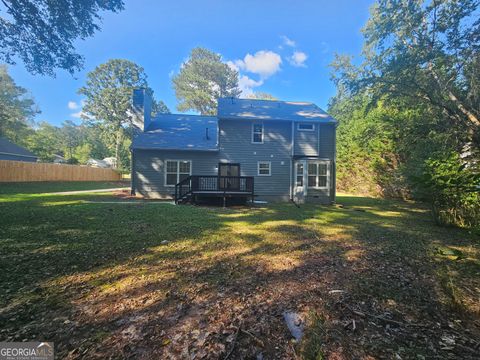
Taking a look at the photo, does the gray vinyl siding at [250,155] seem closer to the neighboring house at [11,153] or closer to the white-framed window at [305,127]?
the white-framed window at [305,127]

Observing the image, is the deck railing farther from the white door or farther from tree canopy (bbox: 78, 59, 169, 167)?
tree canopy (bbox: 78, 59, 169, 167)

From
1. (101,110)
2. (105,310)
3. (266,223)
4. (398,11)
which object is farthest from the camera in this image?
(101,110)

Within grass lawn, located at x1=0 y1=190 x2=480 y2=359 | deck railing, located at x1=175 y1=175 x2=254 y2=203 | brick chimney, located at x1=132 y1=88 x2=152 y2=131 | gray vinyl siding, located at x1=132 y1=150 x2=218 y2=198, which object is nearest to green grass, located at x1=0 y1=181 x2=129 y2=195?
gray vinyl siding, located at x1=132 y1=150 x2=218 y2=198

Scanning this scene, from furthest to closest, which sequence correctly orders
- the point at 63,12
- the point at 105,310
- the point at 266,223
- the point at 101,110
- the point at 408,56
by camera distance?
1. the point at 101,110
2. the point at 408,56
3. the point at 63,12
4. the point at 266,223
5. the point at 105,310

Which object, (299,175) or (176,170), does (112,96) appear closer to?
(176,170)

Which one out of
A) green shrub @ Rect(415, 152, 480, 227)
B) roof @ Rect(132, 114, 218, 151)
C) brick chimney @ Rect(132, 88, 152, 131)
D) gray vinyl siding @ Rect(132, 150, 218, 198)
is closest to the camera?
green shrub @ Rect(415, 152, 480, 227)

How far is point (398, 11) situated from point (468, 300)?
1317 cm

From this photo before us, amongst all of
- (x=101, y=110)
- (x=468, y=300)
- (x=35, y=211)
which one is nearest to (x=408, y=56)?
(x=468, y=300)

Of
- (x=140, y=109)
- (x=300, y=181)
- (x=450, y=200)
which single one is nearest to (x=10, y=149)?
(x=140, y=109)

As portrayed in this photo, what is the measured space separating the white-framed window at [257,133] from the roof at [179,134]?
2521 millimetres

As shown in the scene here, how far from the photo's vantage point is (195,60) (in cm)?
3700

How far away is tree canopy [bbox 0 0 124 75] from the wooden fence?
1395 cm

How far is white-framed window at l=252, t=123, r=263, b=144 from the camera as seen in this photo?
1403 cm

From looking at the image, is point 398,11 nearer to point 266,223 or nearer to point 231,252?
point 266,223
